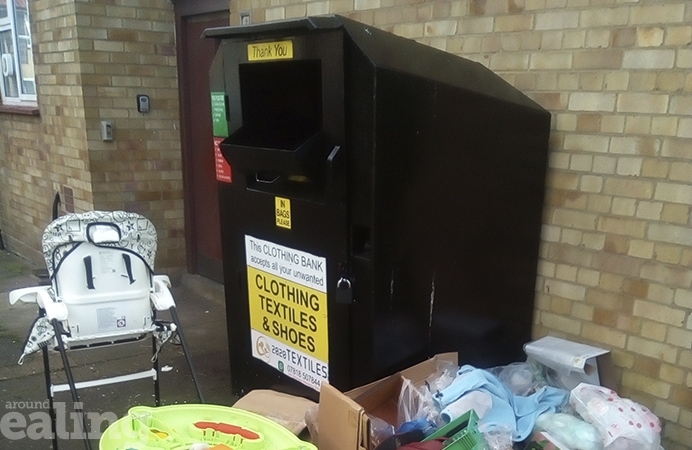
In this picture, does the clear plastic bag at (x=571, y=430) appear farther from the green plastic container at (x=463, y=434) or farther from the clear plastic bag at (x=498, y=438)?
the green plastic container at (x=463, y=434)

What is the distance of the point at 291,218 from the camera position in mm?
2445

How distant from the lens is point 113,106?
5.14 m

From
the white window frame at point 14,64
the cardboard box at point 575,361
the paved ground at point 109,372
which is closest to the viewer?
the cardboard box at point 575,361

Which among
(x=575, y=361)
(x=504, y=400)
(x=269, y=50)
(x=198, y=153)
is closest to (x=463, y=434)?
(x=504, y=400)

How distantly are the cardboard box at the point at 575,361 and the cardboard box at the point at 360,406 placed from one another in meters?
0.46

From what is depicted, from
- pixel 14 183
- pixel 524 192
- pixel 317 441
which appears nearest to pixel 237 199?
pixel 317 441

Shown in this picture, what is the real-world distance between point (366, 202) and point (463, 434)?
2.78ft

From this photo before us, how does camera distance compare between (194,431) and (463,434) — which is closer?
(463,434)

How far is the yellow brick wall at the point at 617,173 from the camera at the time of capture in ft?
7.82

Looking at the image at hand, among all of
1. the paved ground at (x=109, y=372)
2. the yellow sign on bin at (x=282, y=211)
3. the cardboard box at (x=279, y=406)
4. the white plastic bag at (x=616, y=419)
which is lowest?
the paved ground at (x=109, y=372)

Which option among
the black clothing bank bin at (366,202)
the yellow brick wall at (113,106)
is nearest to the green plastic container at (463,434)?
the black clothing bank bin at (366,202)

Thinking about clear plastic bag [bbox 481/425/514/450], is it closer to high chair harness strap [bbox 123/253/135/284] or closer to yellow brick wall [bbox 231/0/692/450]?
yellow brick wall [bbox 231/0/692/450]

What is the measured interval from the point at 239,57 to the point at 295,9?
1.63 meters

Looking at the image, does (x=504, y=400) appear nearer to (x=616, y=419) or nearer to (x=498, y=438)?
(x=498, y=438)
